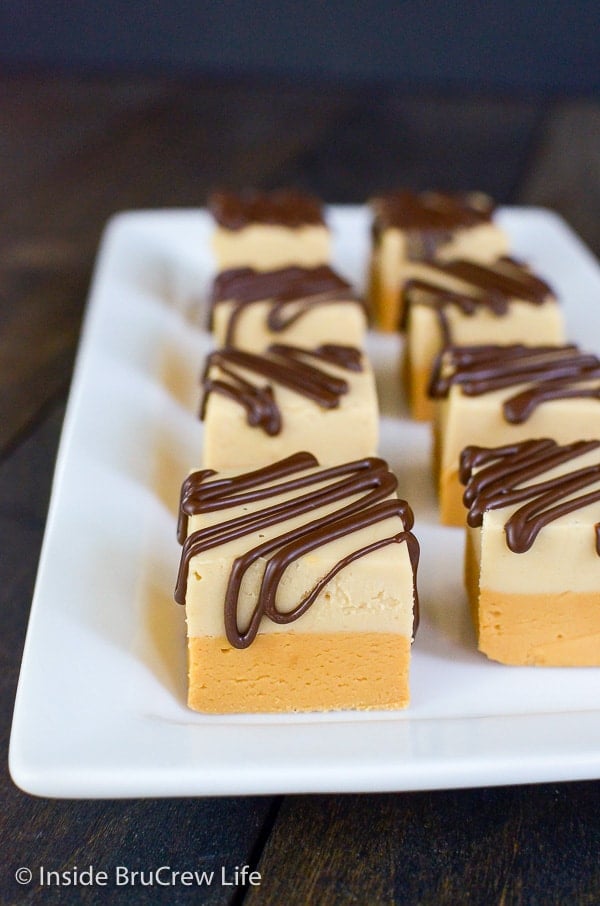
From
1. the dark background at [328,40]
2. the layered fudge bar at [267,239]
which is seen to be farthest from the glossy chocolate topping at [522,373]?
the dark background at [328,40]

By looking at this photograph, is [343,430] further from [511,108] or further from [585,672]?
[511,108]

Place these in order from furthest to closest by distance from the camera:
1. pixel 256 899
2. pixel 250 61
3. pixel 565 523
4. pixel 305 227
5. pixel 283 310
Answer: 1. pixel 250 61
2. pixel 305 227
3. pixel 283 310
4. pixel 565 523
5. pixel 256 899

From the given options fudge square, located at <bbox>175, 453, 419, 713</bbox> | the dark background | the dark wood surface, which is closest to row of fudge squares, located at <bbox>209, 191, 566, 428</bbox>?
the dark wood surface

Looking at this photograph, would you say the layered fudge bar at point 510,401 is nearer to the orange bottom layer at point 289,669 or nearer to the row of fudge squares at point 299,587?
the row of fudge squares at point 299,587

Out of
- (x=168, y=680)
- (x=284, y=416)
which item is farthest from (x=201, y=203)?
(x=168, y=680)

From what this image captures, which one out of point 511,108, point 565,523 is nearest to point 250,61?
point 511,108

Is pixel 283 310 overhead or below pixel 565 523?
below

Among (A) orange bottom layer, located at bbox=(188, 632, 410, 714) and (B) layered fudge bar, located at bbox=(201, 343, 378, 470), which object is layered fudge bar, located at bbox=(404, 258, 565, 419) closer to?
(B) layered fudge bar, located at bbox=(201, 343, 378, 470)
